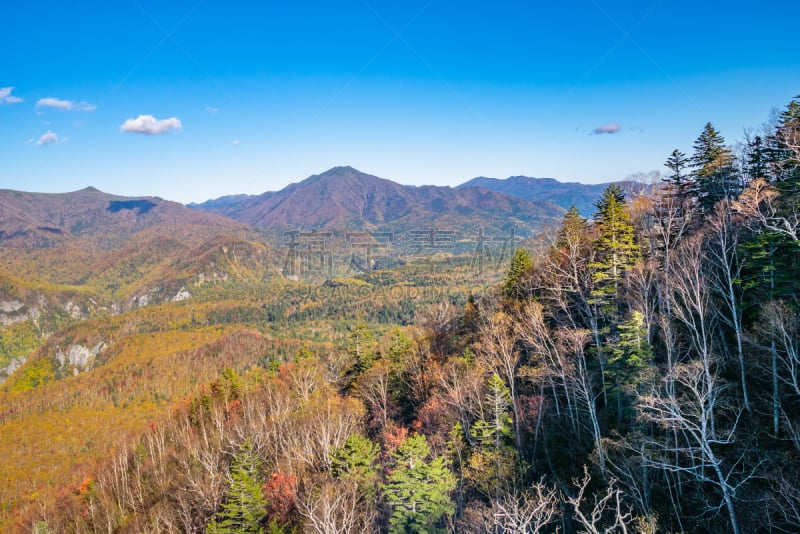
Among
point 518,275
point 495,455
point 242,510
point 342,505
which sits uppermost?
point 518,275

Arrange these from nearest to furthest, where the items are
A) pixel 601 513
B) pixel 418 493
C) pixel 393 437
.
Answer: pixel 601 513, pixel 418 493, pixel 393 437

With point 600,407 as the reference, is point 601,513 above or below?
above

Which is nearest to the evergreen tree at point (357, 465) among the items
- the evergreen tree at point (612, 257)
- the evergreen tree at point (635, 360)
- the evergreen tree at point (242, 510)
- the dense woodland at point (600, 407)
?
the dense woodland at point (600, 407)

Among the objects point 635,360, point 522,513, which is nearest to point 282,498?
point 522,513

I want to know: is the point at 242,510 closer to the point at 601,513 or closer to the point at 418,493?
the point at 418,493

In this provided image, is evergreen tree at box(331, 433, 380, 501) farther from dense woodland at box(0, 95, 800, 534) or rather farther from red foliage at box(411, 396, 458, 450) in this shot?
red foliage at box(411, 396, 458, 450)

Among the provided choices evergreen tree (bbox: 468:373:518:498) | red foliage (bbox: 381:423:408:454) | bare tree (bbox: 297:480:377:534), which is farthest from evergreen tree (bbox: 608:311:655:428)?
bare tree (bbox: 297:480:377:534)

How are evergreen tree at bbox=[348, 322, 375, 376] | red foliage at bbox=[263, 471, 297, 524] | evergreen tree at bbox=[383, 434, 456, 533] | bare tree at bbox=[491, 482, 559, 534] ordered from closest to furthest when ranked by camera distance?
bare tree at bbox=[491, 482, 559, 534]
evergreen tree at bbox=[383, 434, 456, 533]
red foliage at bbox=[263, 471, 297, 524]
evergreen tree at bbox=[348, 322, 375, 376]
